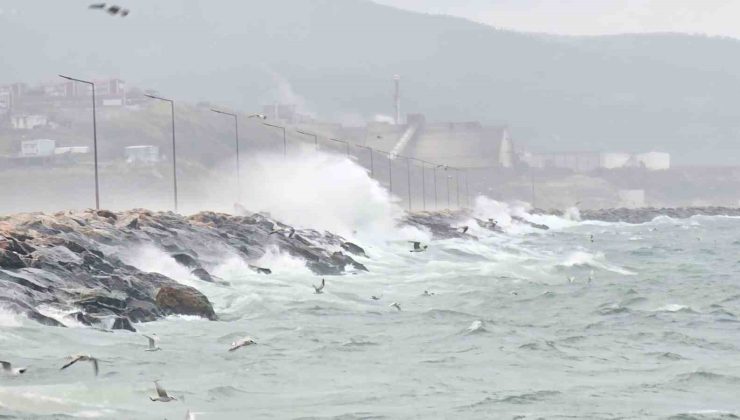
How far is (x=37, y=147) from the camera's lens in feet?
644

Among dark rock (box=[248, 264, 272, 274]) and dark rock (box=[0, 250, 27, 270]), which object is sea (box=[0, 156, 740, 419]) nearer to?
dark rock (box=[248, 264, 272, 274])

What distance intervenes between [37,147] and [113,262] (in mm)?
159731

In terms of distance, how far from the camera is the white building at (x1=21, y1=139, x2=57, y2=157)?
194250mm

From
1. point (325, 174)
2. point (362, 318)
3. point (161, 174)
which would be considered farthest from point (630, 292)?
point (161, 174)

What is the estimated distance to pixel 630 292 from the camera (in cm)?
4466

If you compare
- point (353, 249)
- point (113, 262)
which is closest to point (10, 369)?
point (113, 262)

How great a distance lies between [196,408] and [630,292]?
1024 inches

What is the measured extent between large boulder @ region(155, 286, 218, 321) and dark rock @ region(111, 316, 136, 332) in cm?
345

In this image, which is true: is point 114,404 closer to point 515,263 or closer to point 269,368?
point 269,368

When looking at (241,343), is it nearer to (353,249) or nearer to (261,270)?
(261,270)

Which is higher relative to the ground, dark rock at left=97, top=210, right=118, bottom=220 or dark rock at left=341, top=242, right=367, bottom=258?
dark rock at left=97, top=210, right=118, bottom=220

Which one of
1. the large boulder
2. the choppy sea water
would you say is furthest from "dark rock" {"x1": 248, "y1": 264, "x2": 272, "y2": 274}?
the large boulder

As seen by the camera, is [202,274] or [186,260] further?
[186,260]

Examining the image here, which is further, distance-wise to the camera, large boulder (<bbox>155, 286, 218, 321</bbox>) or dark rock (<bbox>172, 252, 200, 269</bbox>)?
dark rock (<bbox>172, 252, 200, 269</bbox>)
